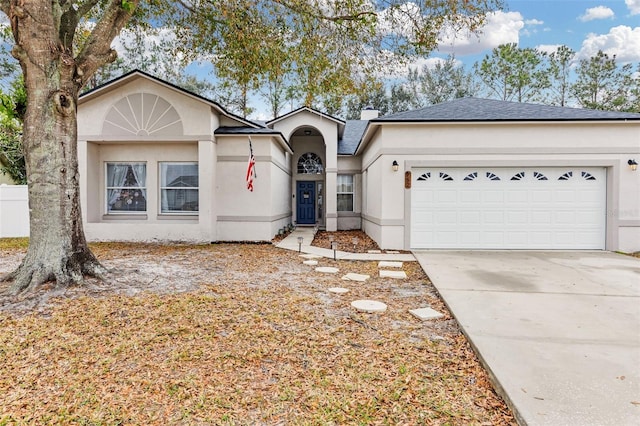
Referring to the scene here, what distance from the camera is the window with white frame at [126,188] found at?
11.6 m

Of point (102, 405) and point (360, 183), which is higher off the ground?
point (360, 183)

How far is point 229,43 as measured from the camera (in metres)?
8.56

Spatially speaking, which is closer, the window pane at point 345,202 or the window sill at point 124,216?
the window sill at point 124,216

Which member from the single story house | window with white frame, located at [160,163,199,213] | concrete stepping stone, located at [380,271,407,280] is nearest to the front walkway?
the single story house

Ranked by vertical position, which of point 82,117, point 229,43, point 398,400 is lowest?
point 398,400

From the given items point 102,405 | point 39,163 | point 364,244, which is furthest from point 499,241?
point 39,163

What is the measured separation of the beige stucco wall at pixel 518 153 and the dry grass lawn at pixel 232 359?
172 inches

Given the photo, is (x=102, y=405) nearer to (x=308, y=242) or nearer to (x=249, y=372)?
(x=249, y=372)

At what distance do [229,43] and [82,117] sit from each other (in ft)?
19.0

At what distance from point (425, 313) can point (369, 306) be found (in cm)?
76

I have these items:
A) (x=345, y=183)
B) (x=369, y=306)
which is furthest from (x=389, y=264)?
(x=345, y=183)

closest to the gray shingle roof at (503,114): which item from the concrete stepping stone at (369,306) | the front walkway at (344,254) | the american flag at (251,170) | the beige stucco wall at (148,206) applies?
the front walkway at (344,254)

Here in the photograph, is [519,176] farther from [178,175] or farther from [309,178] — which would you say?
[178,175]

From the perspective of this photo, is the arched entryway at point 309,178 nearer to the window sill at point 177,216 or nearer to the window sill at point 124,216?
the window sill at point 177,216
